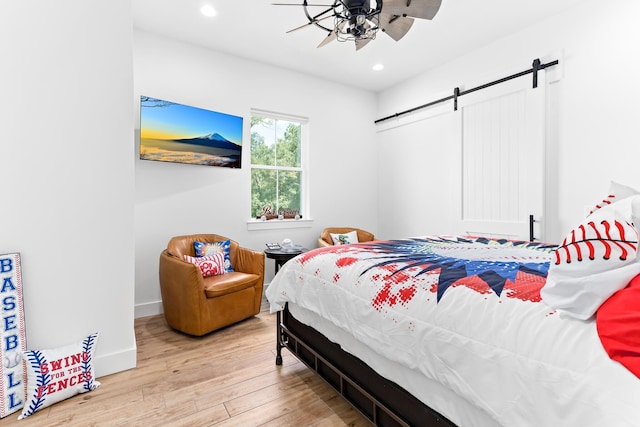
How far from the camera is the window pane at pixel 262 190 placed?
13.6 ft

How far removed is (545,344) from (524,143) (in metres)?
2.98

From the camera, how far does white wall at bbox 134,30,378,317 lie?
3.36 m

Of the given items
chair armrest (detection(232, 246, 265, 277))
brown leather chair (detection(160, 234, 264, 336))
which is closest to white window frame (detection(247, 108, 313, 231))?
chair armrest (detection(232, 246, 265, 277))

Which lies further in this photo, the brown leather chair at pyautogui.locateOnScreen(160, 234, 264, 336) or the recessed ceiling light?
the recessed ceiling light

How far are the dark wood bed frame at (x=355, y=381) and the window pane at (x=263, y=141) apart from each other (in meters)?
2.45

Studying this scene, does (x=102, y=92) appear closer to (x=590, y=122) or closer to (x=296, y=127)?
(x=296, y=127)

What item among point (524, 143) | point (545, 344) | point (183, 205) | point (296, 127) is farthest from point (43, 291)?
point (524, 143)

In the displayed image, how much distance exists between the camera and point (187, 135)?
11.1 feet

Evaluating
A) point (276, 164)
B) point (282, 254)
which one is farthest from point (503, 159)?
point (276, 164)

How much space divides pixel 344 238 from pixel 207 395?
2.64 m

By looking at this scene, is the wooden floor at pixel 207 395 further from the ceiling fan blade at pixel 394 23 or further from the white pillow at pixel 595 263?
the ceiling fan blade at pixel 394 23

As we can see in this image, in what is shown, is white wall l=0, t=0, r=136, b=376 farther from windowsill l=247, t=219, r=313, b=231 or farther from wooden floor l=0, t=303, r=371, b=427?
windowsill l=247, t=219, r=313, b=231

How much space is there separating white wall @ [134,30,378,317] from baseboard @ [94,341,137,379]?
1165 millimetres

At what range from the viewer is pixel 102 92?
218 centimetres
